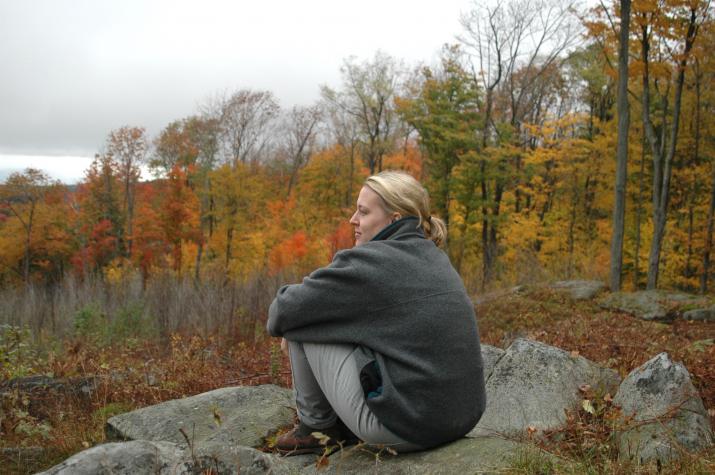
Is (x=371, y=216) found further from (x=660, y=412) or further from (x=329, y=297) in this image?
(x=660, y=412)

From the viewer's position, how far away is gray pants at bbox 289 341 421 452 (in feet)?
8.24

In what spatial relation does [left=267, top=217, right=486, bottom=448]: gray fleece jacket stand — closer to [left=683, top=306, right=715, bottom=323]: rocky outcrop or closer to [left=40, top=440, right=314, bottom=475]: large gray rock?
[left=40, top=440, right=314, bottom=475]: large gray rock

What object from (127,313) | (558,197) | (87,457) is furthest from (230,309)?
(558,197)

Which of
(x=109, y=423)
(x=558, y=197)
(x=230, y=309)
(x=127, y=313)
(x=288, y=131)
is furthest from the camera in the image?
(x=288, y=131)

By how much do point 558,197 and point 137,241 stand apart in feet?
68.6

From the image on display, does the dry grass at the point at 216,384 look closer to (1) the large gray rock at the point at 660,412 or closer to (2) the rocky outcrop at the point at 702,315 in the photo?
(1) the large gray rock at the point at 660,412

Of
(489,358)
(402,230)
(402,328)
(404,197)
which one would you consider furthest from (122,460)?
(489,358)

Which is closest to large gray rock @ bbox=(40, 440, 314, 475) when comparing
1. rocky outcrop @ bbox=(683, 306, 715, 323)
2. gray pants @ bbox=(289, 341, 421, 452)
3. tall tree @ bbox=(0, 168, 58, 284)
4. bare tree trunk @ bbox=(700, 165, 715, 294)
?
gray pants @ bbox=(289, 341, 421, 452)

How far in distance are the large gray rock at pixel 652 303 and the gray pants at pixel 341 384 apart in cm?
797

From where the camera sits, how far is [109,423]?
11.2 ft

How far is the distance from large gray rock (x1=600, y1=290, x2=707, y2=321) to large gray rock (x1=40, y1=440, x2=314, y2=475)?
875 centimetres

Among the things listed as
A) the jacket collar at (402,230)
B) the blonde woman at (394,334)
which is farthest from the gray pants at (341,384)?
the jacket collar at (402,230)

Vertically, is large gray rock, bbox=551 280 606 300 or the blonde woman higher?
the blonde woman

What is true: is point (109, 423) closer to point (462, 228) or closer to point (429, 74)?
point (462, 228)
